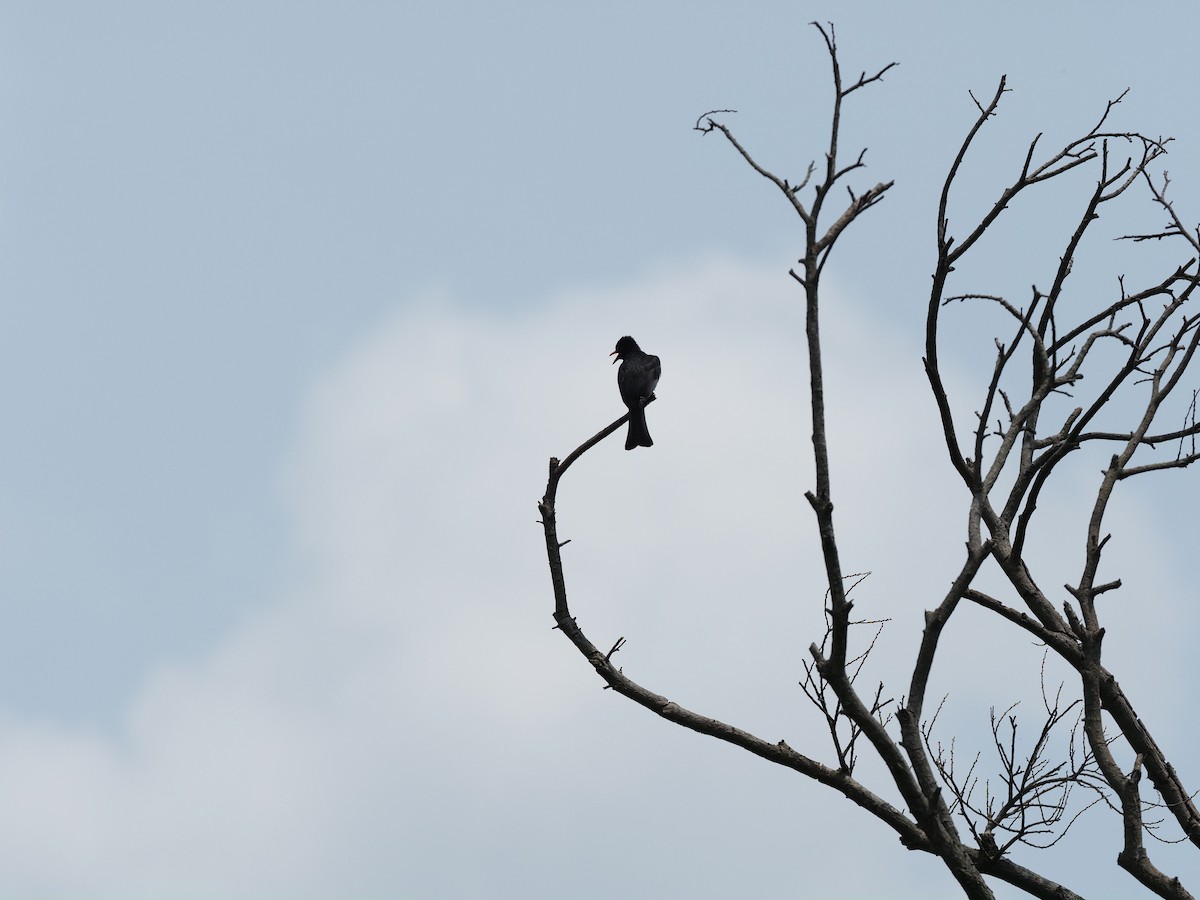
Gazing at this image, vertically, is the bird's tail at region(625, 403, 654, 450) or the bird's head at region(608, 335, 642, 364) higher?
the bird's head at region(608, 335, 642, 364)

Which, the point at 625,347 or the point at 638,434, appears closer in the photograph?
the point at 638,434

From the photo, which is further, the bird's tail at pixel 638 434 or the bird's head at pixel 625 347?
the bird's head at pixel 625 347

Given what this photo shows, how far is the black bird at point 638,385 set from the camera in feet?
34.8

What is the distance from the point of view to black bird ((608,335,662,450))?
1060 cm

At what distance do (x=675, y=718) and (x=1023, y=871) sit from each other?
7.87 ft

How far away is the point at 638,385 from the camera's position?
37.6 feet

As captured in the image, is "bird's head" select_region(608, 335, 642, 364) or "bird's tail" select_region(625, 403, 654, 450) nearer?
"bird's tail" select_region(625, 403, 654, 450)

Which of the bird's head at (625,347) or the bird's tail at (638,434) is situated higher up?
the bird's head at (625,347)

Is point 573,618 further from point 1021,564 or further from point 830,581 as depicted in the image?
point 1021,564

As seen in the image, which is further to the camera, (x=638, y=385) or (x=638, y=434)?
(x=638, y=385)

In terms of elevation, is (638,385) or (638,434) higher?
(638,385)

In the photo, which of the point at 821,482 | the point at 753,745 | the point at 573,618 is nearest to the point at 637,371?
the point at 573,618

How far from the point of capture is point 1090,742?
29.0 ft

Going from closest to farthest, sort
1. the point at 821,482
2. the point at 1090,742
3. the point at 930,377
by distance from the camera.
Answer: the point at 821,482 < the point at 930,377 < the point at 1090,742
